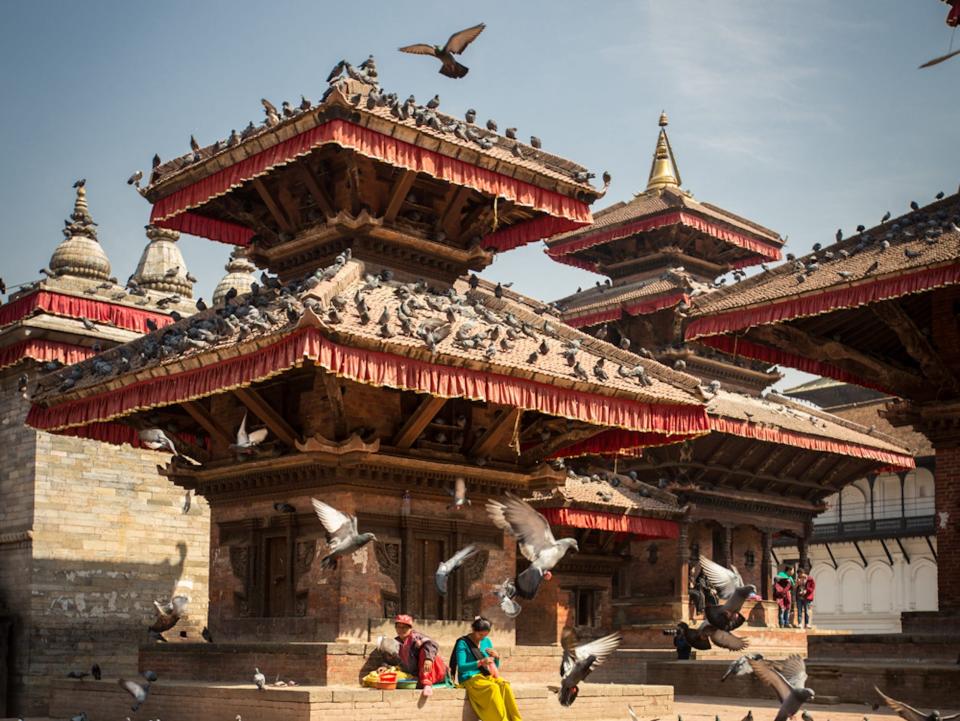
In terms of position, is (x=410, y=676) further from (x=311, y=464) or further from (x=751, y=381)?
(x=751, y=381)

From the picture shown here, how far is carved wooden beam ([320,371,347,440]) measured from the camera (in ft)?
45.5

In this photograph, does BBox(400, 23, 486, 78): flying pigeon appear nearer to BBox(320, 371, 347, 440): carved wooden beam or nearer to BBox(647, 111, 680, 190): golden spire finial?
BBox(320, 371, 347, 440): carved wooden beam

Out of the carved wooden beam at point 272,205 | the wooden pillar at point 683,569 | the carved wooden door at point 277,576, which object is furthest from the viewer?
the wooden pillar at point 683,569

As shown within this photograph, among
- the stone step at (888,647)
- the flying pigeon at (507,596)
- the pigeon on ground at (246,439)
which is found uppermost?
the pigeon on ground at (246,439)

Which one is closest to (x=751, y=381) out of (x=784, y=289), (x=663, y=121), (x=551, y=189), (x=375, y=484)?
(x=663, y=121)

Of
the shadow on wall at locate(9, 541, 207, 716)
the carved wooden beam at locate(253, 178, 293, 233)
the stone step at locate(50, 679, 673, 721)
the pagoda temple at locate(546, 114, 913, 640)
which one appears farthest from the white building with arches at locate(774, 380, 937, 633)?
the carved wooden beam at locate(253, 178, 293, 233)

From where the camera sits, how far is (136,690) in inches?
551

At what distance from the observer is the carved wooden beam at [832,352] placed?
18.7 meters

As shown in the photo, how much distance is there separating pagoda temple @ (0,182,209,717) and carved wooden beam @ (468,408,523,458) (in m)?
9.74

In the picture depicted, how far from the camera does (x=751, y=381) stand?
108ft

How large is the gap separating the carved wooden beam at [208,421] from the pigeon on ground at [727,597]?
19.7 feet

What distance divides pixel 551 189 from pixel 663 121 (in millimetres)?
19875

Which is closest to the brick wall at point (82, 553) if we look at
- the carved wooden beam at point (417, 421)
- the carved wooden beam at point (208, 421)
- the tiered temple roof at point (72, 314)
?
the tiered temple roof at point (72, 314)

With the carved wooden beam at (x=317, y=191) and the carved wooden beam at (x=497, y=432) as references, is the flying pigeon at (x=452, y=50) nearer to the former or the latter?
the carved wooden beam at (x=317, y=191)
